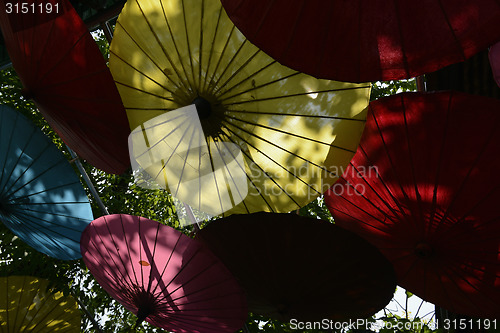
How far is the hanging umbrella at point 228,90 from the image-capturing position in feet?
8.79

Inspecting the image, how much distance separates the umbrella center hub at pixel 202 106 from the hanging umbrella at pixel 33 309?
3429 mm

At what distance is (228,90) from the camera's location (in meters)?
2.77

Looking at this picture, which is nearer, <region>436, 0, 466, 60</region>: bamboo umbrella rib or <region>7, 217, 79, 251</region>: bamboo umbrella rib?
<region>436, 0, 466, 60</region>: bamboo umbrella rib

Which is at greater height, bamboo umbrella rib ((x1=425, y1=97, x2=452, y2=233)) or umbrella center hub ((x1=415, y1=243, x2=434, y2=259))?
bamboo umbrella rib ((x1=425, y1=97, x2=452, y2=233))

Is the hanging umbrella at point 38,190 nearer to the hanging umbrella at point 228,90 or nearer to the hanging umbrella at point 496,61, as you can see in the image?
the hanging umbrella at point 228,90

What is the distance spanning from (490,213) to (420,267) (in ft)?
2.23

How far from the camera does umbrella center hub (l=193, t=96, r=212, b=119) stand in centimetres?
280

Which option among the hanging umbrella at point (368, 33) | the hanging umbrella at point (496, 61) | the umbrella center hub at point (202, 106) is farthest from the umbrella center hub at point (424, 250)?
the umbrella center hub at point (202, 106)

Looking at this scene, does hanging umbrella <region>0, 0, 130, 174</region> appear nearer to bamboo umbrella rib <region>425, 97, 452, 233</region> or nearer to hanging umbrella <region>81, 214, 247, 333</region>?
hanging umbrella <region>81, 214, 247, 333</region>

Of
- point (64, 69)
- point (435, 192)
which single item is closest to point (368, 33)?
point (435, 192)

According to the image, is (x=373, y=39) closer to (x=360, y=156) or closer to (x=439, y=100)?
(x=439, y=100)

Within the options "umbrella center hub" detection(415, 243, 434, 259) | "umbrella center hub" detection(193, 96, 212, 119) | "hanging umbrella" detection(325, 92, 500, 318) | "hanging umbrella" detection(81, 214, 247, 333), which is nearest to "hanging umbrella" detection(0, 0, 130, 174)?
"umbrella center hub" detection(193, 96, 212, 119)

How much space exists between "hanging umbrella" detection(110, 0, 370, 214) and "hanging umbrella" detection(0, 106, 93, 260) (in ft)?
3.42

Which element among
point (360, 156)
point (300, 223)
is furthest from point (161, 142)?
point (360, 156)
